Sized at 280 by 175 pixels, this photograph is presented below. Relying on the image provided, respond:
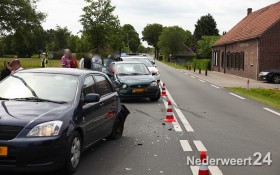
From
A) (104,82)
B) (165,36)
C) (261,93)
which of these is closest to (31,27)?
(261,93)

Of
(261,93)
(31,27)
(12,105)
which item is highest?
(31,27)

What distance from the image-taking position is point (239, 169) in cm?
602

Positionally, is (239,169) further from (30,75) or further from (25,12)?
(25,12)

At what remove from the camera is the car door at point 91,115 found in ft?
20.6

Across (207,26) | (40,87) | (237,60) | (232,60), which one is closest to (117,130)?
(40,87)

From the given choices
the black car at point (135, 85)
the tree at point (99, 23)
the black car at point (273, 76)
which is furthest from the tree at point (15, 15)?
the black car at point (135, 85)

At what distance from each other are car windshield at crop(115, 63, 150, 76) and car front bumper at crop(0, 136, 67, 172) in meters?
10.8

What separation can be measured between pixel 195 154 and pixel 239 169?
105cm

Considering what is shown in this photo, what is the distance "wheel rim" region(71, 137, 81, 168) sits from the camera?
5.73 metres

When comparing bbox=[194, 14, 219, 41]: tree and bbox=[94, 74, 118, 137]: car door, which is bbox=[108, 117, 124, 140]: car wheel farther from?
bbox=[194, 14, 219, 41]: tree

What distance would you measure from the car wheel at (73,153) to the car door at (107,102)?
1.19m

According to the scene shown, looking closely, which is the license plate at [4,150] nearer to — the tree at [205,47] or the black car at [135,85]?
the black car at [135,85]

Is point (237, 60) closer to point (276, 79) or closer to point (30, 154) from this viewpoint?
point (276, 79)

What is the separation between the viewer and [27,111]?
5.52 meters
